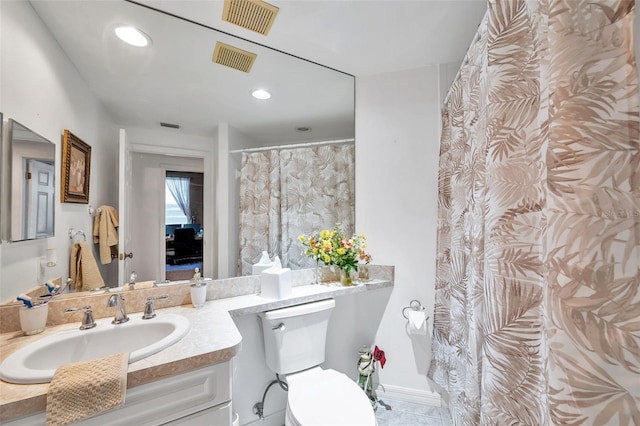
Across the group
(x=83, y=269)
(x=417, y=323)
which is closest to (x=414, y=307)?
(x=417, y=323)

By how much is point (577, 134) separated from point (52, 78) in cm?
180

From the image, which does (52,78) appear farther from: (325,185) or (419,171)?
(419,171)

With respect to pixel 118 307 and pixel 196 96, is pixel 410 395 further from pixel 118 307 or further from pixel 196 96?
pixel 196 96

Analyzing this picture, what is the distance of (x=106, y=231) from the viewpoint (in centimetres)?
121

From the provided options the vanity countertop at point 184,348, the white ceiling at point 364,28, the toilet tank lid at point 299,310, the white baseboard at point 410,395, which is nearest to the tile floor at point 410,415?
the white baseboard at point 410,395

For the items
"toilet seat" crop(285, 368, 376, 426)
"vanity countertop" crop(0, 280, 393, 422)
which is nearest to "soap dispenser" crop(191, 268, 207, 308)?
"vanity countertop" crop(0, 280, 393, 422)

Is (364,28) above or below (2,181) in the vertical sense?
above

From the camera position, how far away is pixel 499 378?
728 millimetres

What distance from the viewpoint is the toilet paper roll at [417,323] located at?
5.24ft

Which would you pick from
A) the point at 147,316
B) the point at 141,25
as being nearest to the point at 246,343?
the point at 147,316

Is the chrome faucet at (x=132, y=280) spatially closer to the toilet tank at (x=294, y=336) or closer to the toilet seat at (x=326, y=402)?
the toilet tank at (x=294, y=336)

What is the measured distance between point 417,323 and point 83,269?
71.7 inches

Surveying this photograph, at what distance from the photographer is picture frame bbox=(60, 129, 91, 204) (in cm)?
109

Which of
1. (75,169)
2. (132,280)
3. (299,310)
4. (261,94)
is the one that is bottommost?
(299,310)
